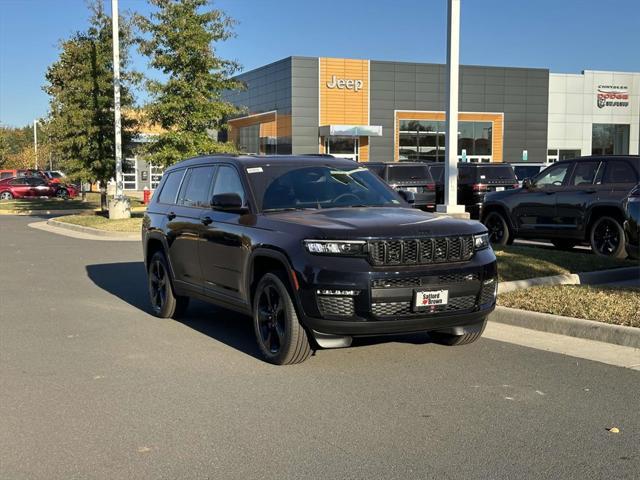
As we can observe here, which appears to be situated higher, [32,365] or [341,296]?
[341,296]

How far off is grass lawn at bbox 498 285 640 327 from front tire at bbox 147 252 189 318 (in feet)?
12.5

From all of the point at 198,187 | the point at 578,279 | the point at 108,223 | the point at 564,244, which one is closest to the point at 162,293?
the point at 198,187

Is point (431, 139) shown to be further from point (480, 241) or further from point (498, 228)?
point (480, 241)

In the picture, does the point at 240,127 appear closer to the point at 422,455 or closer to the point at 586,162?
the point at 586,162

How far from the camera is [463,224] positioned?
600 centimetres

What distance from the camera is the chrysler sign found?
56844mm

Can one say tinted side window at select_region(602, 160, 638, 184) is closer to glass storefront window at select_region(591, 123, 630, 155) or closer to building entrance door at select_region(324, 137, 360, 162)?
building entrance door at select_region(324, 137, 360, 162)

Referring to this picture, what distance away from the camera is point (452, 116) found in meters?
15.6

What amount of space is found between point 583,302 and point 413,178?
14.0 meters

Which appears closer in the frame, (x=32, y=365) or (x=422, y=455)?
(x=422, y=455)

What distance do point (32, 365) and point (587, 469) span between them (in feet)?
15.6

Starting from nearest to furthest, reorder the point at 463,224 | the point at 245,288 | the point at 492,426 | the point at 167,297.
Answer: the point at 492,426
the point at 463,224
the point at 245,288
the point at 167,297

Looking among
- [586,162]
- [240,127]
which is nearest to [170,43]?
[586,162]

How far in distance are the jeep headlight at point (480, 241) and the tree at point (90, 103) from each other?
2272 centimetres
